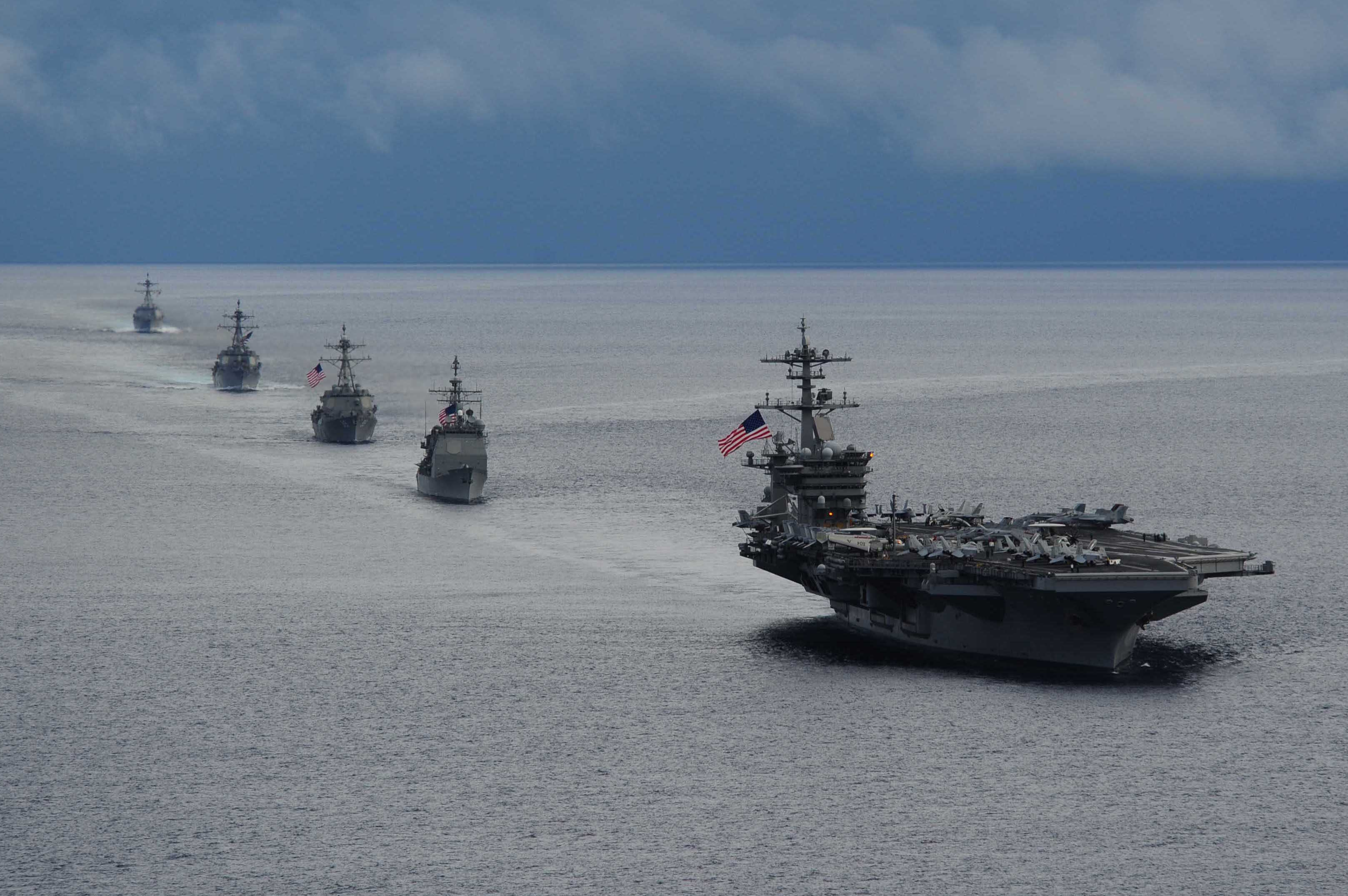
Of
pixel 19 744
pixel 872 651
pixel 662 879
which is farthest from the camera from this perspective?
pixel 872 651

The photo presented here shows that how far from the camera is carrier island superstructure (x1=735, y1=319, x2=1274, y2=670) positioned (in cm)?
4722

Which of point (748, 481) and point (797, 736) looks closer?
point (797, 736)

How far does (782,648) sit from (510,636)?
8728mm

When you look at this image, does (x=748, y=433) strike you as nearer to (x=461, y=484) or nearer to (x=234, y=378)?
(x=461, y=484)

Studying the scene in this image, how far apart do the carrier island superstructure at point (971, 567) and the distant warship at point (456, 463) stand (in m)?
24.0

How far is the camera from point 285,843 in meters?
36.8

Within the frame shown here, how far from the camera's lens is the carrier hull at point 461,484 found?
82312 mm

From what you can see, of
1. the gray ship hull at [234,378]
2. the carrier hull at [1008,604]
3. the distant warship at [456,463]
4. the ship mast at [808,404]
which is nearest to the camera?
the carrier hull at [1008,604]

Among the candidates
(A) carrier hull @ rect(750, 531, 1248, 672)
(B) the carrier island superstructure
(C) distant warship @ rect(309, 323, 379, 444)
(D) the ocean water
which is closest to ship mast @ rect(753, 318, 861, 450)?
(B) the carrier island superstructure

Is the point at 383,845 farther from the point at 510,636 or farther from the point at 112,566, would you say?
the point at 112,566

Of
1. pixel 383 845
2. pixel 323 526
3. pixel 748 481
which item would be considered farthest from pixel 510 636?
pixel 748 481

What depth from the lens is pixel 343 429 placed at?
106250mm

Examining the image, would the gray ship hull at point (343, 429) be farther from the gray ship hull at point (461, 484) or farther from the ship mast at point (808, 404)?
the ship mast at point (808, 404)

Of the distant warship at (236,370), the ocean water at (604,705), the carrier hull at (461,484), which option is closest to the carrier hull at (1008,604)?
the ocean water at (604,705)
